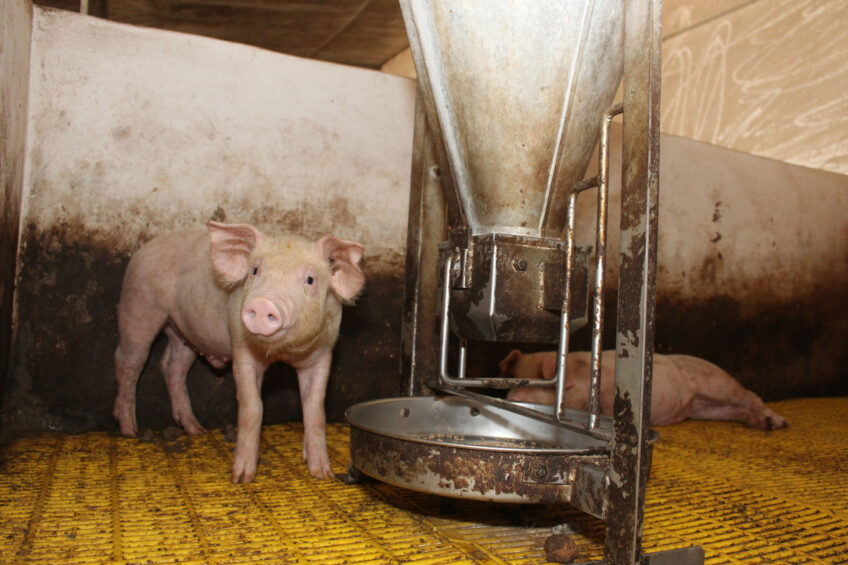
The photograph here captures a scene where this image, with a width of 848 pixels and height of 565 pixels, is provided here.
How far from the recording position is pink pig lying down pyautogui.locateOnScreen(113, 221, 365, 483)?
2.42 meters

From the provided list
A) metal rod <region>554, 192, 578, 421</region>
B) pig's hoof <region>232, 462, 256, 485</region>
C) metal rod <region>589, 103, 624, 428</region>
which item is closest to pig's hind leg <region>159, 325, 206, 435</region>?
pig's hoof <region>232, 462, 256, 485</region>

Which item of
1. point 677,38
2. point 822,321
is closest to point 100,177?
point 822,321

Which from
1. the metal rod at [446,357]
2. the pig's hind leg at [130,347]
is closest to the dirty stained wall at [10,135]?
the pig's hind leg at [130,347]

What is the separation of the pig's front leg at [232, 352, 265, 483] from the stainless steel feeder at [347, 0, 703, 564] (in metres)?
0.50

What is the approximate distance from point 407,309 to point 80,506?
1390 millimetres

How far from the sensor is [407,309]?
2.88 m

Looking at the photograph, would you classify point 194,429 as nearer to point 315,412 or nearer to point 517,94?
point 315,412

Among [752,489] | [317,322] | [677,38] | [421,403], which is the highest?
[677,38]

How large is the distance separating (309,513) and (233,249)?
Answer: 3.39 feet

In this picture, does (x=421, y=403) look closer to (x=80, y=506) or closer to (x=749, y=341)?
(x=80, y=506)

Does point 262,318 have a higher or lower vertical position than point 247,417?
higher

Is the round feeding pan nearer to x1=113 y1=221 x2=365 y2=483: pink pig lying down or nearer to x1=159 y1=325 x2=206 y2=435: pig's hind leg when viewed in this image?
x1=113 y1=221 x2=365 y2=483: pink pig lying down

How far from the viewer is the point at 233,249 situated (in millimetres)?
2588

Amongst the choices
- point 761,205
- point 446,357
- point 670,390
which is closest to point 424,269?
point 446,357
